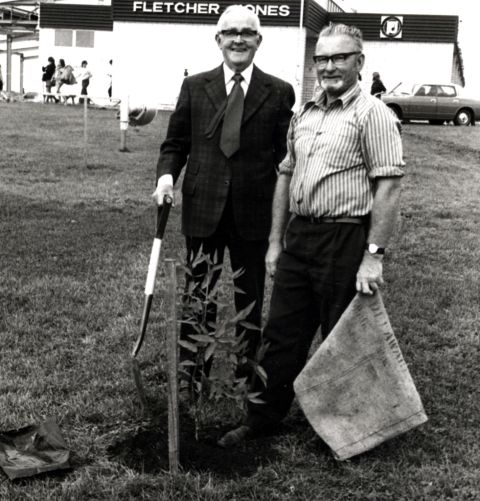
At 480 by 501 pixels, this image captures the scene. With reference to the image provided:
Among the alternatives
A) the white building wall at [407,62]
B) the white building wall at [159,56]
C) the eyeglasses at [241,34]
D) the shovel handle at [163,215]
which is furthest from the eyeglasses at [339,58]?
the white building wall at [407,62]

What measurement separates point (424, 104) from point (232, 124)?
23.9 m

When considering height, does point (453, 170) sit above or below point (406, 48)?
below

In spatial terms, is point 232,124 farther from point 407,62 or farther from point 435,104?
point 407,62

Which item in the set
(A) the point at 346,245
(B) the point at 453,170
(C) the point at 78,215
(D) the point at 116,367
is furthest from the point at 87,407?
(B) the point at 453,170

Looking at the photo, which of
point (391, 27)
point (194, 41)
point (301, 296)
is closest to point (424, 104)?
point (391, 27)

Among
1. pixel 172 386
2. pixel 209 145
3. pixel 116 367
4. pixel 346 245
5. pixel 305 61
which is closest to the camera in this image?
pixel 172 386

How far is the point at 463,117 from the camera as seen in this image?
27.2 metres

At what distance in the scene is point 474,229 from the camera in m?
9.69

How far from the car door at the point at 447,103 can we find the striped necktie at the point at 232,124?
24.1 metres

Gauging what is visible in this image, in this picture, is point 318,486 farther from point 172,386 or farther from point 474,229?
point 474,229

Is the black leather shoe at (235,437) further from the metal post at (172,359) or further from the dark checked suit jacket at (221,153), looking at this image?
the dark checked suit jacket at (221,153)

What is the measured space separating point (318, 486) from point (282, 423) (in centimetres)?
65

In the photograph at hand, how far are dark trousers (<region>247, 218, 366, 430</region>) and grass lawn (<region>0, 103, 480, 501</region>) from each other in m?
0.24

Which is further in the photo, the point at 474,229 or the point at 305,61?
the point at 305,61
